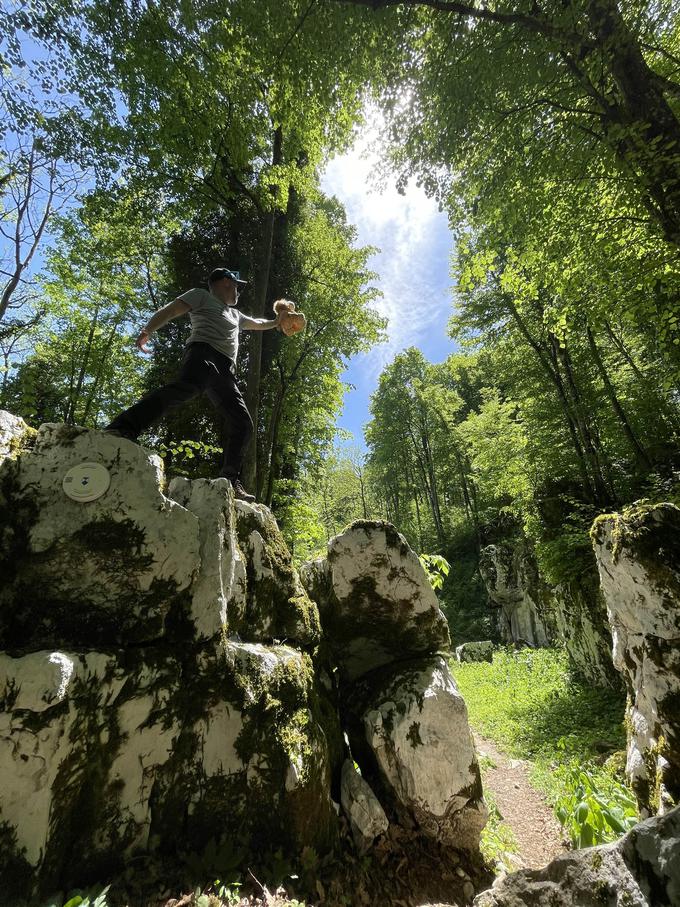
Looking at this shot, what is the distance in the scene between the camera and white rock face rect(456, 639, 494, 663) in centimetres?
1516

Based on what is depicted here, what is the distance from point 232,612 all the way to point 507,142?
6.67 metres

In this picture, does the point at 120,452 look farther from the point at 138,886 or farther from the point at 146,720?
the point at 138,886

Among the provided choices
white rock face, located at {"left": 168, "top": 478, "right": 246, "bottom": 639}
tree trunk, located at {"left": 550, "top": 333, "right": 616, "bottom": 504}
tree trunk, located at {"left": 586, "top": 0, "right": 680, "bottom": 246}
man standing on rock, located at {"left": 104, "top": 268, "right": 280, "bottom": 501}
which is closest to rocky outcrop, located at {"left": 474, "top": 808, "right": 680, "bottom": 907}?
white rock face, located at {"left": 168, "top": 478, "right": 246, "bottom": 639}

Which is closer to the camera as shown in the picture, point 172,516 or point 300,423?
point 172,516

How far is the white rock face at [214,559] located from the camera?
2.62 m

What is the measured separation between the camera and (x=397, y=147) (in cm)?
639

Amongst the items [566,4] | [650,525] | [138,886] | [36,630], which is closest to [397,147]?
[566,4]

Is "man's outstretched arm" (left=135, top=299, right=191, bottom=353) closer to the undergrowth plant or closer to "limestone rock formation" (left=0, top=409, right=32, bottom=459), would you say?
"limestone rock formation" (left=0, top=409, right=32, bottom=459)

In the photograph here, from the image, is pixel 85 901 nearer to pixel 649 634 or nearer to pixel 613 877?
pixel 613 877

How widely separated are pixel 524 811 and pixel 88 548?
610cm

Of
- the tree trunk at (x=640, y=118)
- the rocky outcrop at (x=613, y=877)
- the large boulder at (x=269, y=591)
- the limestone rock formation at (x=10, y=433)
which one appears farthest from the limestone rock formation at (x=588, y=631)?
the limestone rock formation at (x=10, y=433)

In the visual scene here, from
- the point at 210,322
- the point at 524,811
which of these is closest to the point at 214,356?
the point at 210,322

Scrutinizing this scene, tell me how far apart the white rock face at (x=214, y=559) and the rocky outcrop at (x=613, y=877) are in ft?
6.33

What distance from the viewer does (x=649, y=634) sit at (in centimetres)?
292
